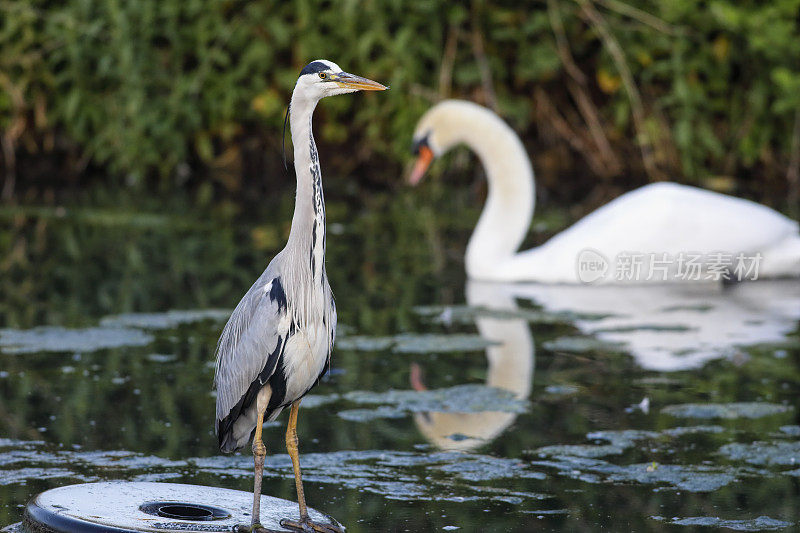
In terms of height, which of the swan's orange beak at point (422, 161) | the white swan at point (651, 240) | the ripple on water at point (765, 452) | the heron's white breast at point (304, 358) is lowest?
the ripple on water at point (765, 452)

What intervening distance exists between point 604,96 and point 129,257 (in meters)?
6.27

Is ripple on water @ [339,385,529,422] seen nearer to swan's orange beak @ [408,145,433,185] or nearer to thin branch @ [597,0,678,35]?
swan's orange beak @ [408,145,433,185]

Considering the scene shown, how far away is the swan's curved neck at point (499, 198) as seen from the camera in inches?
329

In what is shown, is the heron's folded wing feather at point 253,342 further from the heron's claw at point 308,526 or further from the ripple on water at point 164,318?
the ripple on water at point 164,318

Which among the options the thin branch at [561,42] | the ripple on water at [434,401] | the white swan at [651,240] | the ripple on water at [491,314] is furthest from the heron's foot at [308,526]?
the thin branch at [561,42]

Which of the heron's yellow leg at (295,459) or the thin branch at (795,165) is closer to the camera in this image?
the heron's yellow leg at (295,459)

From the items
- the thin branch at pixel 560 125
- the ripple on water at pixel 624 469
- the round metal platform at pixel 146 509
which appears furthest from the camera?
the thin branch at pixel 560 125

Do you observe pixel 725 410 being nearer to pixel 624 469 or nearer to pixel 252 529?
pixel 624 469

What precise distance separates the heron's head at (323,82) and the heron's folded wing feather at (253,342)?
55 cm

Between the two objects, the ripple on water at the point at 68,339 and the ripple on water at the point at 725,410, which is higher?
the ripple on water at the point at 68,339

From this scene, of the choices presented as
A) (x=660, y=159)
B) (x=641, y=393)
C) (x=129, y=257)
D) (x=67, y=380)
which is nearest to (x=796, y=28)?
(x=660, y=159)

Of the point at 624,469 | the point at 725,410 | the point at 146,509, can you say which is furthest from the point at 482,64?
the point at 146,509

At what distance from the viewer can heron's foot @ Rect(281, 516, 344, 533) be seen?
12.0 feet

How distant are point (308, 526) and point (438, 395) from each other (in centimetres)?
187
